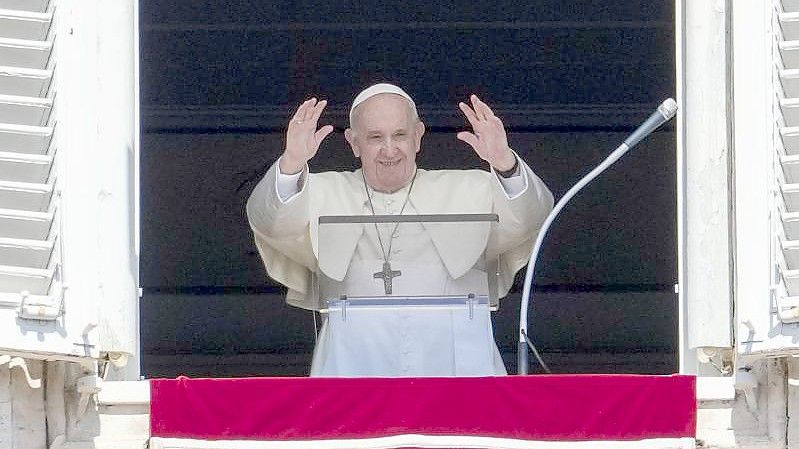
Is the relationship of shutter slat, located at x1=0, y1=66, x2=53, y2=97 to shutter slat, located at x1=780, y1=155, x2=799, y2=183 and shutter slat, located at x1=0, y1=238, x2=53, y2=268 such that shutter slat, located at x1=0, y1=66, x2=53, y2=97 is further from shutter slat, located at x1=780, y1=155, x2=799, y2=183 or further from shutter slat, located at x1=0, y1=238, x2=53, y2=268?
shutter slat, located at x1=780, y1=155, x2=799, y2=183

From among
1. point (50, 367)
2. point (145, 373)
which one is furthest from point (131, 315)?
point (145, 373)

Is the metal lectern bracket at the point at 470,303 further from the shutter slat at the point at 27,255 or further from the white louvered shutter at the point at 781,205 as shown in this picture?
the shutter slat at the point at 27,255

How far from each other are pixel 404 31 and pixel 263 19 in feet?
1.38

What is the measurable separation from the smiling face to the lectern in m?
0.20

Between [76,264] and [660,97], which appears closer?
[76,264]

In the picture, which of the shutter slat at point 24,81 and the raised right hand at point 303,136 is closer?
the shutter slat at point 24,81

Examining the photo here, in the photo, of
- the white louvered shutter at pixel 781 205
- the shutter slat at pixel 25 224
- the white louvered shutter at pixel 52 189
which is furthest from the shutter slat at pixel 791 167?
the shutter slat at pixel 25 224

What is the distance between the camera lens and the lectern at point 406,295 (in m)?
6.41

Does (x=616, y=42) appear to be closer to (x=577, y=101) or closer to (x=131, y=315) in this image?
(x=577, y=101)

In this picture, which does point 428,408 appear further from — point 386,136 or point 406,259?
point 386,136

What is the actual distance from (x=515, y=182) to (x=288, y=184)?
21.4 inches

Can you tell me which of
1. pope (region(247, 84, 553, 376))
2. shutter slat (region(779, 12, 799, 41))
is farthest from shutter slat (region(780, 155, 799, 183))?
pope (region(247, 84, 553, 376))

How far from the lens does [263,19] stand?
807 centimetres

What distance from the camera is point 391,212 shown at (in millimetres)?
6855
